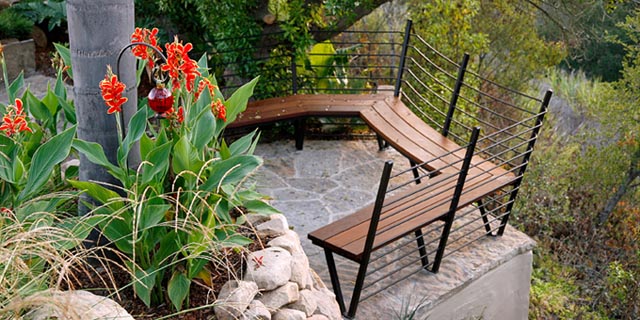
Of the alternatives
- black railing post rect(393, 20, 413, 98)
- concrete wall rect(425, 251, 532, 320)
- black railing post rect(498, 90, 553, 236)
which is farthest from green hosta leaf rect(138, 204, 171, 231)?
black railing post rect(393, 20, 413, 98)

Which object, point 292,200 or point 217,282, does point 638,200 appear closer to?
point 292,200

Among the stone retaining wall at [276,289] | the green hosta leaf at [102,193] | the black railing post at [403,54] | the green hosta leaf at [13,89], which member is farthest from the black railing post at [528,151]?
the green hosta leaf at [13,89]

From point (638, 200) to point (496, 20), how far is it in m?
3.08

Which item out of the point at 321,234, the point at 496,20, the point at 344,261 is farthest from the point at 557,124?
the point at 321,234

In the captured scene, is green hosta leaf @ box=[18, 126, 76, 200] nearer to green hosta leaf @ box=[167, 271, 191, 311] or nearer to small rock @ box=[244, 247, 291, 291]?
green hosta leaf @ box=[167, 271, 191, 311]

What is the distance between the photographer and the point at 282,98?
631 cm

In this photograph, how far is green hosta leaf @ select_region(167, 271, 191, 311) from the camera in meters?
3.04

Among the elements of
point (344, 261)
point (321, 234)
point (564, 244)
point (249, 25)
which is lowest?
point (564, 244)

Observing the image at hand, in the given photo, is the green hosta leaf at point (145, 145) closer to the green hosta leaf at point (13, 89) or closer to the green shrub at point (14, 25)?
the green hosta leaf at point (13, 89)

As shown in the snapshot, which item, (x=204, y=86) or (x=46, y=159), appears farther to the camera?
(x=204, y=86)

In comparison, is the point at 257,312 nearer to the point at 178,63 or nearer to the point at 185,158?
the point at 185,158

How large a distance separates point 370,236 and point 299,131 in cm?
241

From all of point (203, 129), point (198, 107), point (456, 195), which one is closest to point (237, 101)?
point (198, 107)

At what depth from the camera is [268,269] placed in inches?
128
